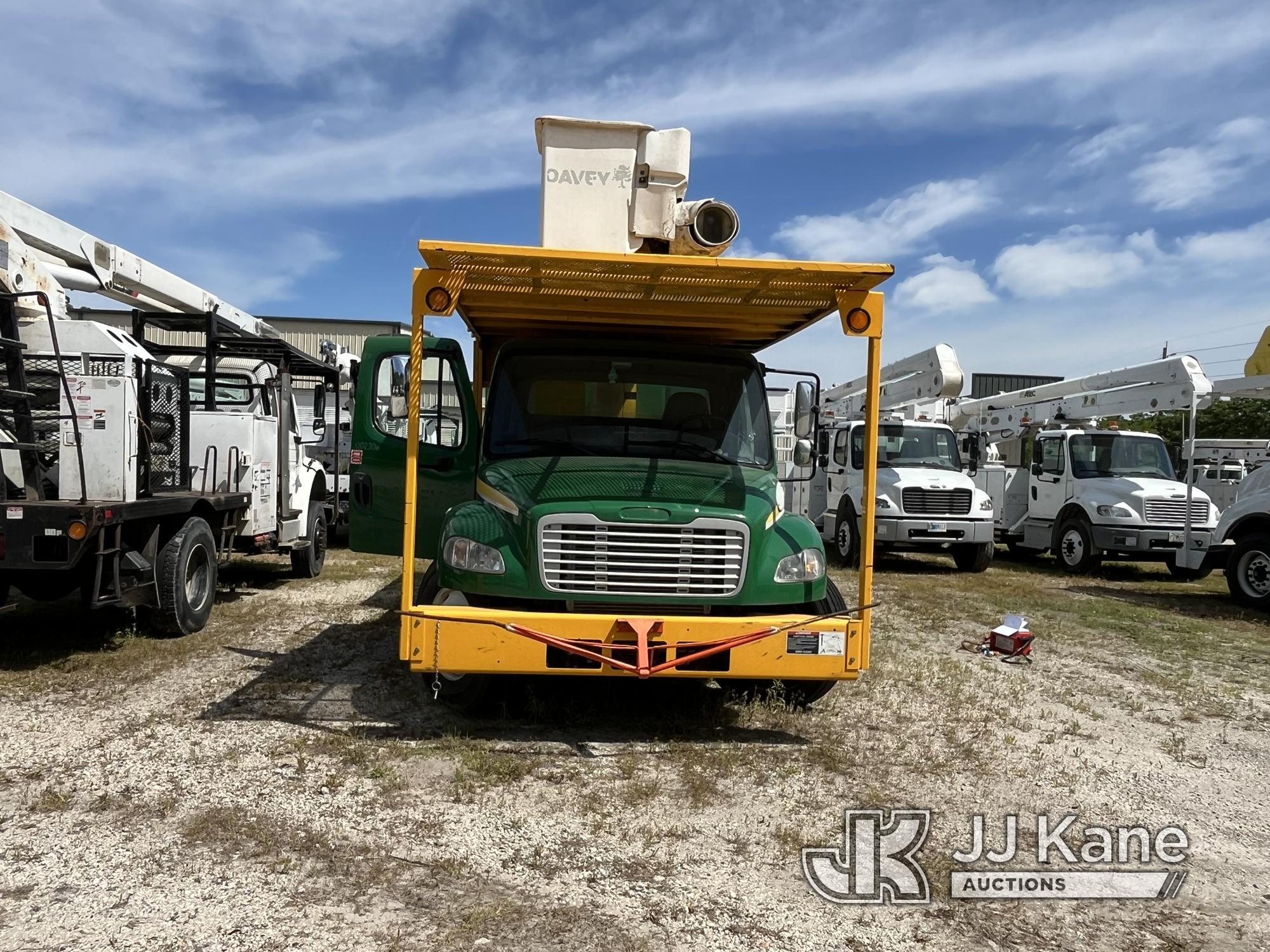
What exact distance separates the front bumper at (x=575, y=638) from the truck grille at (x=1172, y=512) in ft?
36.4

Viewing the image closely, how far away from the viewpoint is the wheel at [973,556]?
47.2ft

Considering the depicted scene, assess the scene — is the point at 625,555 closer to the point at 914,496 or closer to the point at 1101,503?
the point at 914,496

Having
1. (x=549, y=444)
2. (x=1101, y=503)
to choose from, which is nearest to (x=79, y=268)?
(x=549, y=444)

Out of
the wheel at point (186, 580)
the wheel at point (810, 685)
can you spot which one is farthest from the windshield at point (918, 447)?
the wheel at point (186, 580)

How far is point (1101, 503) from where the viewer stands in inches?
559

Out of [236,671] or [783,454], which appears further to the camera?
[783,454]

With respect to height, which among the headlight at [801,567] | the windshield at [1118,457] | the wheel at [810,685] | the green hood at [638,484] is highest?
the windshield at [1118,457]

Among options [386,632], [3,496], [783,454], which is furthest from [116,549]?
[783,454]

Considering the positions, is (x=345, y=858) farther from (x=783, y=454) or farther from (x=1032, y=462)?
(x=1032, y=462)

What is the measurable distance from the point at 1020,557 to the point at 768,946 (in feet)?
51.4

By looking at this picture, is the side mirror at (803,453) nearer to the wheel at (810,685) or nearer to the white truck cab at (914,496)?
the wheel at (810,685)

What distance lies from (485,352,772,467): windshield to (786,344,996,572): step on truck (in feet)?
23.4

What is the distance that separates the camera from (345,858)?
370cm

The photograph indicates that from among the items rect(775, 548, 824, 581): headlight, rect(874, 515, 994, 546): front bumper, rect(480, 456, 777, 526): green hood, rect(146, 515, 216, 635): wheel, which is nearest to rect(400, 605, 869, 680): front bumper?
rect(775, 548, 824, 581): headlight
